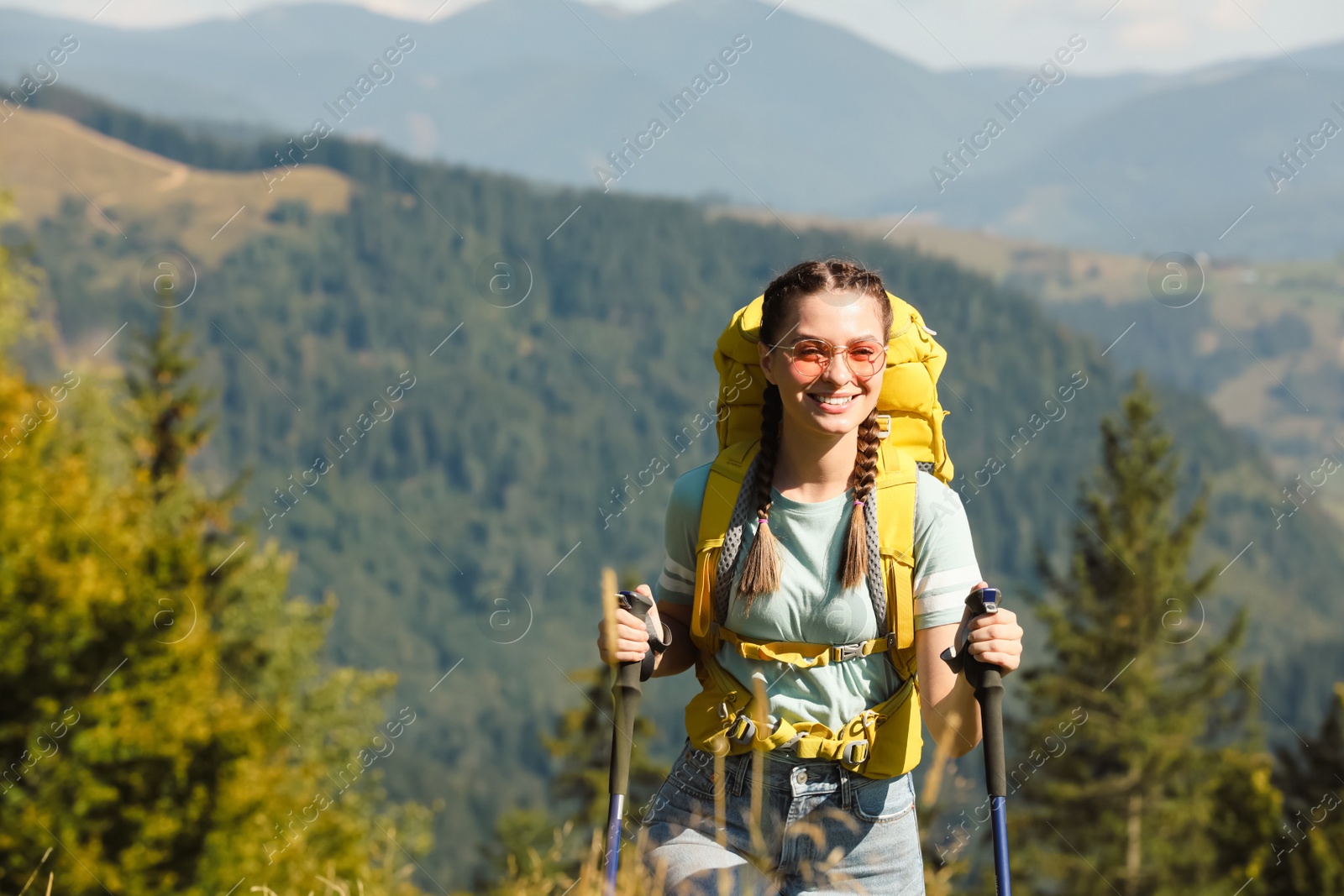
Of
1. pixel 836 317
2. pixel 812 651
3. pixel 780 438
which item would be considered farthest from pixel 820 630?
pixel 836 317

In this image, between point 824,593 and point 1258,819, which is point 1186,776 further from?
point 824,593

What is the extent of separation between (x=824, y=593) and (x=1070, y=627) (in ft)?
108

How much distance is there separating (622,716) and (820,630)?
22.3 inches

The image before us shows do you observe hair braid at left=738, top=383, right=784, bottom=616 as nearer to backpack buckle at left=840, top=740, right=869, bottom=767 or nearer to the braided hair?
the braided hair

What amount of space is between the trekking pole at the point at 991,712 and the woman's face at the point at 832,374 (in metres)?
0.61

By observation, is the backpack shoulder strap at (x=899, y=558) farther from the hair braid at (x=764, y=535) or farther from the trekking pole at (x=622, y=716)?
the trekking pole at (x=622, y=716)

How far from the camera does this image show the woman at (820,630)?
12.0 feet

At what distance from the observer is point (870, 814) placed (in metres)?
3.71

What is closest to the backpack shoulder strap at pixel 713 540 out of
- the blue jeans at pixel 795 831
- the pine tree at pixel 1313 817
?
the blue jeans at pixel 795 831

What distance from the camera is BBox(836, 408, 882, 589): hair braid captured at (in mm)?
3650

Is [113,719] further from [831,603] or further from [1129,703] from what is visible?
[1129,703]

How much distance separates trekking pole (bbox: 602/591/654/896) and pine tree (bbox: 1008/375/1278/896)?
95.5ft

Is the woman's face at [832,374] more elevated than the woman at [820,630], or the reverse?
the woman's face at [832,374]

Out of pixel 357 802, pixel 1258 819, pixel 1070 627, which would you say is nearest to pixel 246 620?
pixel 357 802
